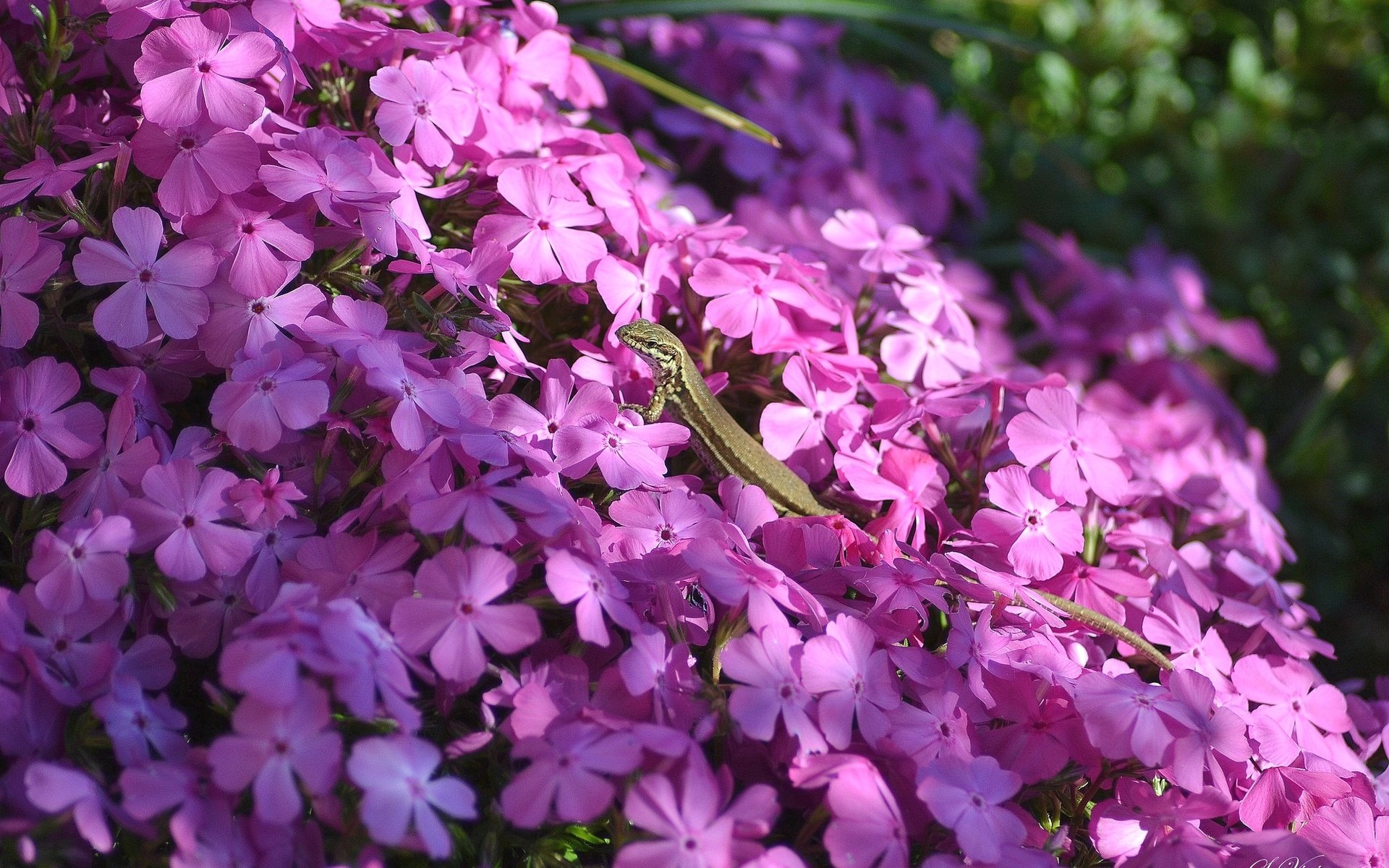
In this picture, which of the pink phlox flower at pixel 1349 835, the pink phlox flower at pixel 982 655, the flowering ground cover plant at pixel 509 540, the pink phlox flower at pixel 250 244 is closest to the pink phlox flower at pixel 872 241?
the flowering ground cover plant at pixel 509 540

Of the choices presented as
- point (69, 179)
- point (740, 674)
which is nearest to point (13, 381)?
point (69, 179)

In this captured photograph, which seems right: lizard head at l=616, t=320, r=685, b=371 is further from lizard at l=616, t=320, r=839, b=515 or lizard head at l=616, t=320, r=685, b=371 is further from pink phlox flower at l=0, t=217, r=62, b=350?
pink phlox flower at l=0, t=217, r=62, b=350

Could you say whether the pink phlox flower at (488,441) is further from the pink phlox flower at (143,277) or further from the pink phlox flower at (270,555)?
the pink phlox flower at (143,277)

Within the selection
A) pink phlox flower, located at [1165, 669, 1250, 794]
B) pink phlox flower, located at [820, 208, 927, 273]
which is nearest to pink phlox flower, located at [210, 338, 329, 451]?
pink phlox flower, located at [820, 208, 927, 273]

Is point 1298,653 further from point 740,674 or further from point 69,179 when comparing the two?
point 69,179

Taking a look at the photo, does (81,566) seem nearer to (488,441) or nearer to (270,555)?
(270,555)

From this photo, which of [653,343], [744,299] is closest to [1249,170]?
[744,299]
